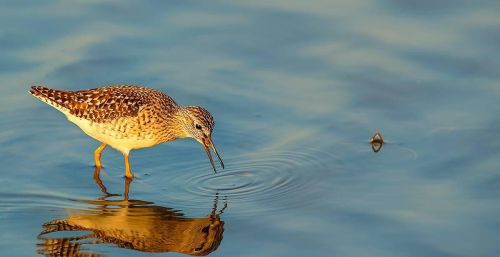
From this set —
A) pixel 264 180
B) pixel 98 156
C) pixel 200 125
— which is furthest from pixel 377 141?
pixel 98 156

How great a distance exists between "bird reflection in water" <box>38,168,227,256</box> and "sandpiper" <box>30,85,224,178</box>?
1108mm

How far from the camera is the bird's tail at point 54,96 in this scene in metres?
13.9

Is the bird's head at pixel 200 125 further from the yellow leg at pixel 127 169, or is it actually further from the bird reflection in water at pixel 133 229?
the bird reflection in water at pixel 133 229

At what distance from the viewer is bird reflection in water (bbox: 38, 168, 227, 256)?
1175 centimetres

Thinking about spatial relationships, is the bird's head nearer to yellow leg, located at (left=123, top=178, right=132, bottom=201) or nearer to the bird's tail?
yellow leg, located at (left=123, top=178, right=132, bottom=201)

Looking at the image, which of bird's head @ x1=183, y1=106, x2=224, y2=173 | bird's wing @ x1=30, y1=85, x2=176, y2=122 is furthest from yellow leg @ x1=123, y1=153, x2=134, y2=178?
bird's head @ x1=183, y1=106, x2=224, y2=173

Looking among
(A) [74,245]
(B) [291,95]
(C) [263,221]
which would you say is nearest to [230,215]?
(C) [263,221]

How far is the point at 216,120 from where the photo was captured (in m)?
14.7

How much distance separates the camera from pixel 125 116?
13891 mm

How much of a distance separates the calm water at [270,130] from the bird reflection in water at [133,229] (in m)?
0.02

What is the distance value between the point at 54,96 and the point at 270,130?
105 inches

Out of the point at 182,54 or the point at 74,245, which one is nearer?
the point at 74,245

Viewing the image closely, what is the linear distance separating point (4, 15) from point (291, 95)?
4497 millimetres

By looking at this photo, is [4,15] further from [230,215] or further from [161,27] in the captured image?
[230,215]
